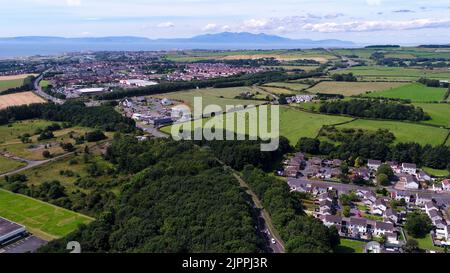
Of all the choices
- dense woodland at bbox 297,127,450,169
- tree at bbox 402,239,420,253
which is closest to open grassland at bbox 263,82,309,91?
dense woodland at bbox 297,127,450,169

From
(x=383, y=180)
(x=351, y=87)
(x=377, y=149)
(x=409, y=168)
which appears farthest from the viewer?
(x=351, y=87)

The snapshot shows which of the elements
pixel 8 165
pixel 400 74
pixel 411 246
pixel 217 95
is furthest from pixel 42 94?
pixel 400 74

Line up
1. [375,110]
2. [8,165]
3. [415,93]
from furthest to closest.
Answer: [415,93], [375,110], [8,165]

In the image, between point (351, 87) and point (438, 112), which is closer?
point (438, 112)

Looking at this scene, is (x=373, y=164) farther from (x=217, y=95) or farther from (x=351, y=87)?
(x=351, y=87)

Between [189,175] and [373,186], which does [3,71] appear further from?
[373,186]

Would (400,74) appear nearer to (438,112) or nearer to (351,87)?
(351,87)

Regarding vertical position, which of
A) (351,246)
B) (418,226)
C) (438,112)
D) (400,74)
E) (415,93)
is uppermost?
(400,74)

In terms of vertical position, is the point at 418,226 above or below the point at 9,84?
below
